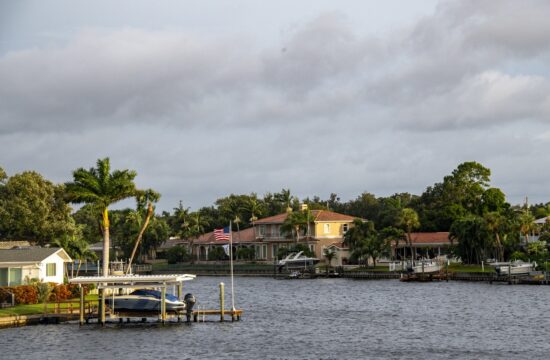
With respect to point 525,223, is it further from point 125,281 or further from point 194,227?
point 194,227

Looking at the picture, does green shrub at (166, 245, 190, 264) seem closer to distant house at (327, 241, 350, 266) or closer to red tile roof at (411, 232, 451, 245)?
distant house at (327, 241, 350, 266)

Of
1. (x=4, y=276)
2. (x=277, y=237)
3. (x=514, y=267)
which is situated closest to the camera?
(x=4, y=276)

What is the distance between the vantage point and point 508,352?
5506 cm

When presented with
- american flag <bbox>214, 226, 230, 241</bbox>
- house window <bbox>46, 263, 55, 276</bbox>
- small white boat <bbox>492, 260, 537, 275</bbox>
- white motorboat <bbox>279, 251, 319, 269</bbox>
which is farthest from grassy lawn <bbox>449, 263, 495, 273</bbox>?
house window <bbox>46, 263, 55, 276</bbox>

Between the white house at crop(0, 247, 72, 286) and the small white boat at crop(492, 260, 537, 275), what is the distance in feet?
189

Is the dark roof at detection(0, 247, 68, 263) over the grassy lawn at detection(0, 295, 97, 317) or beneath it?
over

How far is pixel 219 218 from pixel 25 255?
372 ft

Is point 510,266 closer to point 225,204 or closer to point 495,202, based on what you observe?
point 495,202

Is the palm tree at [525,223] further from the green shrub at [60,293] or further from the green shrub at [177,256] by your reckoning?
the green shrub at [177,256]

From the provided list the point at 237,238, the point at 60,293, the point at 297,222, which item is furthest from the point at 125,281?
the point at 237,238

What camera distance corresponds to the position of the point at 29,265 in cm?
7825

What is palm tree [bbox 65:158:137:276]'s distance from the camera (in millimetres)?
82562

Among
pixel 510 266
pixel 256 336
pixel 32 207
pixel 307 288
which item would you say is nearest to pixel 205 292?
pixel 307 288

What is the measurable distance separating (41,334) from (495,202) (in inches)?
4002
